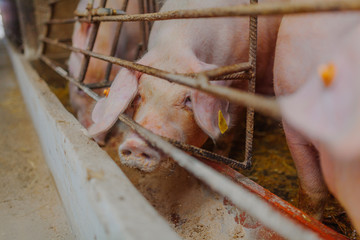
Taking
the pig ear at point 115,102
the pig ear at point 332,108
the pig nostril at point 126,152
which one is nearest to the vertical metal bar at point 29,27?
the pig ear at point 115,102

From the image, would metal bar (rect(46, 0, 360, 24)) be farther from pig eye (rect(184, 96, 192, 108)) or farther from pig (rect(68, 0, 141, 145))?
pig (rect(68, 0, 141, 145))

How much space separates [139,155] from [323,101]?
0.92m

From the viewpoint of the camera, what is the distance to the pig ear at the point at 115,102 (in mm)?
1441

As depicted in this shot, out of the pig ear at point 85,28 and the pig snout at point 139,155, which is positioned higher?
the pig ear at point 85,28

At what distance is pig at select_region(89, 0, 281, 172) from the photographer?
1437mm

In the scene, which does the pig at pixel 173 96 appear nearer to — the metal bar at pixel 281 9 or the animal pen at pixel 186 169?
the animal pen at pixel 186 169

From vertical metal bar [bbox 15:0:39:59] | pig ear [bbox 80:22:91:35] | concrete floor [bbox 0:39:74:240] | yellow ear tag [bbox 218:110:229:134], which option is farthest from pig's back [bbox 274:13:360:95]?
vertical metal bar [bbox 15:0:39:59]

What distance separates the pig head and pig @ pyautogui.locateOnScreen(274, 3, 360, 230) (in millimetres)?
401

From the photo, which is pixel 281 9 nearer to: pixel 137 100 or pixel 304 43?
pixel 304 43

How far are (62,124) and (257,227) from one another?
1.06 meters

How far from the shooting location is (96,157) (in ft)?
3.67

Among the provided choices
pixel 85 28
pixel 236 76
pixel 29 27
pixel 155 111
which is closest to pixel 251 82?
pixel 236 76

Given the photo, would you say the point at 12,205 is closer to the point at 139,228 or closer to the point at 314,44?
the point at 139,228

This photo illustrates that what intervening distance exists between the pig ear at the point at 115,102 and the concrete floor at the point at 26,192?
0.59 m
